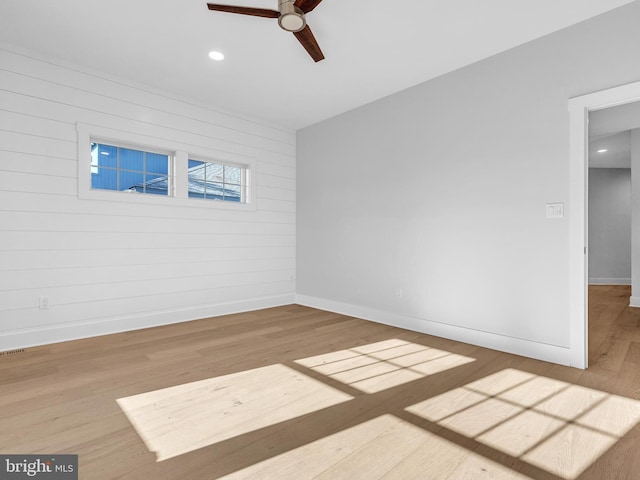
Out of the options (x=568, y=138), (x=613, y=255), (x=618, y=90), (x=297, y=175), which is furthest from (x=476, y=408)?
(x=613, y=255)

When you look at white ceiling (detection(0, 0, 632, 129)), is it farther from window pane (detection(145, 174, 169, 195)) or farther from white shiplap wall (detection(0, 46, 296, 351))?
window pane (detection(145, 174, 169, 195))

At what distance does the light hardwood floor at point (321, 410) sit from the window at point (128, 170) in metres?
1.79

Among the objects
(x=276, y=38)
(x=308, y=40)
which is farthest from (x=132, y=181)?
(x=308, y=40)

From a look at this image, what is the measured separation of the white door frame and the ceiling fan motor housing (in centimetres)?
234

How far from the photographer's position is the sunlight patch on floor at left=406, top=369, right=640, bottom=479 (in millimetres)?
1619

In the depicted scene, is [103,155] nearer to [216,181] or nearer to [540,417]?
[216,181]

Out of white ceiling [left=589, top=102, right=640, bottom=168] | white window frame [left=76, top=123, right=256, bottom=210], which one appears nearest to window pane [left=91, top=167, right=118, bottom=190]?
white window frame [left=76, top=123, right=256, bottom=210]

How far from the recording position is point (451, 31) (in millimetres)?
2877

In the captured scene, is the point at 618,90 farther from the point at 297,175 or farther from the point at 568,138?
the point at 297,175

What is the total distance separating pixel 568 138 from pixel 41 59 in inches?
197

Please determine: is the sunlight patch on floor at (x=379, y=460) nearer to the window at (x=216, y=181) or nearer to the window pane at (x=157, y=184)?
the window pane at (x=157, y=184)

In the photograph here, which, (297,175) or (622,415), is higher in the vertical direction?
(297,175)

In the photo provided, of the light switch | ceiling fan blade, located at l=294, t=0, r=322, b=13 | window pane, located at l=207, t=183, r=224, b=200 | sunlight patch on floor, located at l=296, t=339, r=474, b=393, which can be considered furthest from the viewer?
window pane, located at l=207, t=183, r=224, b=200

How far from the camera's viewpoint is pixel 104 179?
3.77m
